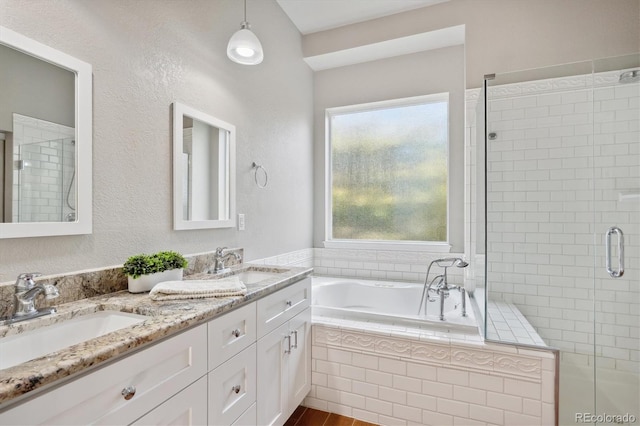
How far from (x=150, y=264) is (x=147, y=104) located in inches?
31.4

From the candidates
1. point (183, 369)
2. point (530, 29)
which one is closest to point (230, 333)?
point (183, 369)

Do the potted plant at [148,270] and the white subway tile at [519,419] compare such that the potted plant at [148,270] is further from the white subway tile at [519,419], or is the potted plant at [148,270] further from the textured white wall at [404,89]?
the textured white wall at [404,89]

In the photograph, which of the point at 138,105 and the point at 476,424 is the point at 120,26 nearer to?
the point at 138,105

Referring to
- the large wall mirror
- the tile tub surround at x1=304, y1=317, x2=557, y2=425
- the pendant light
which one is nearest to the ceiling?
the pendant light

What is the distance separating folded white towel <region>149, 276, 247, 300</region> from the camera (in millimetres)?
1295

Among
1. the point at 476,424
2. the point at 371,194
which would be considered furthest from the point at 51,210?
the point at 371,194

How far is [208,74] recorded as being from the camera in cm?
198

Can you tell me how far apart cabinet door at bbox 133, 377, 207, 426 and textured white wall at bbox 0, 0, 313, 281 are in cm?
68

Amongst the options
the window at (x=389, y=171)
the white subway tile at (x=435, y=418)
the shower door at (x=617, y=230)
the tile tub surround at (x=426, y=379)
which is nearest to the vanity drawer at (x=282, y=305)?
the tile tub surround at (x=426, y=379)

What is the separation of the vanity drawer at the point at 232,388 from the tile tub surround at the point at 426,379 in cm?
77

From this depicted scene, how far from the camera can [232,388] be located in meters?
1.33

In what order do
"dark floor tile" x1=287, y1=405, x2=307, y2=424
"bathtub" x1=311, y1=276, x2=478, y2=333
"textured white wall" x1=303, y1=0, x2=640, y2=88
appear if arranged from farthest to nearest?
"bathtub" x1=311, y1=276, x2=478, y2=333 < "textured white wall" x1=303, y1=0, x2=640, y2=88 < "dark floor tile" x1=287, y1=405, x2=307, y2=424

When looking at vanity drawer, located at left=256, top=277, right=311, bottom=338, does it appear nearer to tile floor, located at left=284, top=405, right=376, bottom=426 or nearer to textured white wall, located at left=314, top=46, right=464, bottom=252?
tile floor, located at left=284, top=405, right=376, bottom=426

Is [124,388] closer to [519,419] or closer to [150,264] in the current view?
[150,264]
